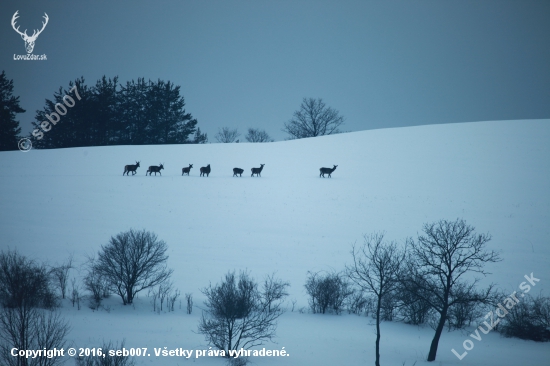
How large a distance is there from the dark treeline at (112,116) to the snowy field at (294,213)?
14458 millimetres

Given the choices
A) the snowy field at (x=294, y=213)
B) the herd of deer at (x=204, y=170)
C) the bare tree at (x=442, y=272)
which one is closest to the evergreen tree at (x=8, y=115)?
the snowy field at (x=294, y=213)

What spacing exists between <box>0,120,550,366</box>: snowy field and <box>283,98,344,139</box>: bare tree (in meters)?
26.7

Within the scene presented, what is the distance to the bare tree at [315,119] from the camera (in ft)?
257

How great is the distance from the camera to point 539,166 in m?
37.2

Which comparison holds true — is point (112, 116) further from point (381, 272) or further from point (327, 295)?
point (381, 272)

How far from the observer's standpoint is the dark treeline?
60719mm

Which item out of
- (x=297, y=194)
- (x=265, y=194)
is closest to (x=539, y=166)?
(x=297, y=194)

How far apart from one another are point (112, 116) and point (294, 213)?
46013 millimetres

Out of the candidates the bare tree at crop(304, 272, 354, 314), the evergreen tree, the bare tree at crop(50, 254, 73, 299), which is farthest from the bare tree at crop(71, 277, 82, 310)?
the evergreen tree

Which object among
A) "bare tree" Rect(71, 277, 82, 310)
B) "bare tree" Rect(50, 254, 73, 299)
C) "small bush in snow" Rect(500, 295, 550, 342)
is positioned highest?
"bare tree" Rect(50, 254, 73, 299)

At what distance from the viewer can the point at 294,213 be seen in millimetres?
29906

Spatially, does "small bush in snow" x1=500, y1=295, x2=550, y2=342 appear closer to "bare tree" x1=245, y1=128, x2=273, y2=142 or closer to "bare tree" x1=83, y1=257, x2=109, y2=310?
"bare tree" x1=83, y1=257, x2=109, y2=310

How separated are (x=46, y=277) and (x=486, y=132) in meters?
51.7

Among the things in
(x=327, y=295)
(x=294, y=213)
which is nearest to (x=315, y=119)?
(x=294, y=213)
